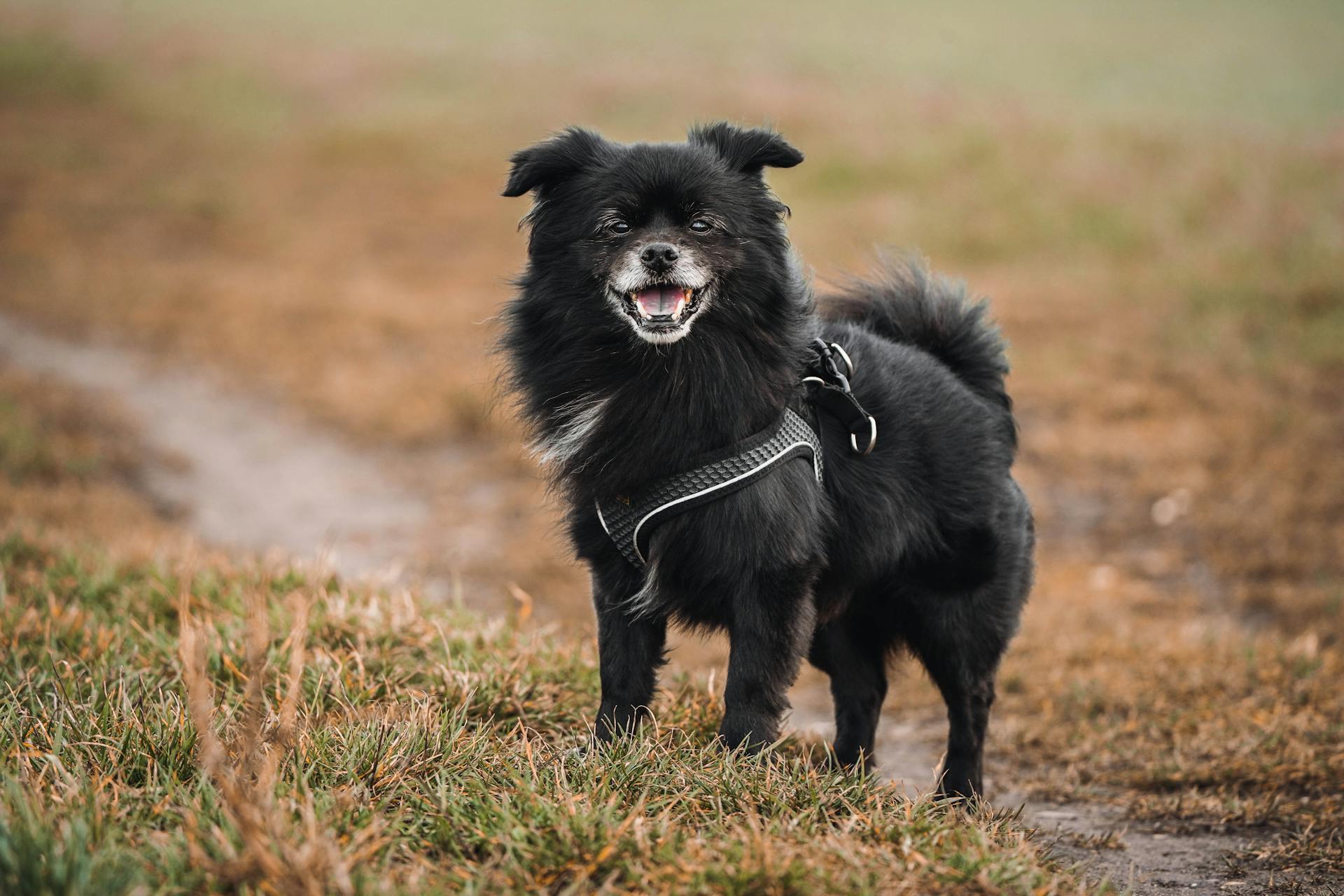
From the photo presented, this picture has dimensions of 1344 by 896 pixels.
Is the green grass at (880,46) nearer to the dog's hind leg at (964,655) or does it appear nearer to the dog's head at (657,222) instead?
the dog's hind leg at (964,655)

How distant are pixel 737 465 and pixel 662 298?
1.74 feet

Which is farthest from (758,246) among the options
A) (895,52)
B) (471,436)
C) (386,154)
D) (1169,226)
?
(895,52)

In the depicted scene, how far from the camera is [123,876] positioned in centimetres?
198

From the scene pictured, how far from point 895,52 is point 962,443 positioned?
2270cm

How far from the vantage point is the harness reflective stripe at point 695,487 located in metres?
2.94

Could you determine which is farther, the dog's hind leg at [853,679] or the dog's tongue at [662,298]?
the dog's hind leg at [853,679]

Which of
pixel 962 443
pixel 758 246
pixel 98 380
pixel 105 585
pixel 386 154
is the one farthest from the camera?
pixel 386 154

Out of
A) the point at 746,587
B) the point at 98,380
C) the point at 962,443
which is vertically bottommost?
the point at 98,380

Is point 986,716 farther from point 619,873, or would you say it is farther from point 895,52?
point 895,52

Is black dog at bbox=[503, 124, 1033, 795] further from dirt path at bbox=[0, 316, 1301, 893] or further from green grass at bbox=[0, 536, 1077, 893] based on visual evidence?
dirt path at bbox=[0, 316, 1301, 893]

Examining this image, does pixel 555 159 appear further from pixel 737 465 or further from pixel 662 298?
pixel 737 465

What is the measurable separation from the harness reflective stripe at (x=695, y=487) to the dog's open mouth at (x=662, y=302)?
1.37ft

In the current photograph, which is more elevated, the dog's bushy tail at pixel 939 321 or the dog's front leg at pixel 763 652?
the dog's bushy tail at pixel 939 321

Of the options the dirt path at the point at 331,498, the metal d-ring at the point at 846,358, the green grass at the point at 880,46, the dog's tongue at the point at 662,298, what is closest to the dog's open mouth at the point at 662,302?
the dog's tongue at the point at 662,298
